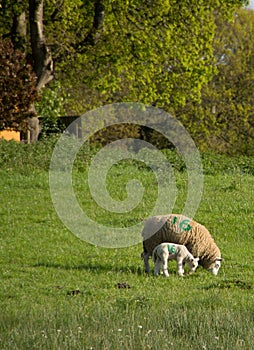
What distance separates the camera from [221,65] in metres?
41.7

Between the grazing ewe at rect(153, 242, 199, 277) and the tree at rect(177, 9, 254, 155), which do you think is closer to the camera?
the grazing ewe at rect(153, 242, 199, 277)

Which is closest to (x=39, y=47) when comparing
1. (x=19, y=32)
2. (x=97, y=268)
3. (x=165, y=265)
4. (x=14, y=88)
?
(x=19, y=32)

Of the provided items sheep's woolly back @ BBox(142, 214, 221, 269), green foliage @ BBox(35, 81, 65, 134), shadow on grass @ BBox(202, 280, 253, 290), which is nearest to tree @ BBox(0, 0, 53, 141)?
green foliage @ BBox(35, 81, 65, 134)

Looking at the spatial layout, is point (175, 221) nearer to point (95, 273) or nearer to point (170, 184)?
point (95, 273)

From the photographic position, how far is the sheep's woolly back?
11.4m

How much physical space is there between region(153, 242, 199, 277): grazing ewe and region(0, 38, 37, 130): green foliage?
44.6 ft

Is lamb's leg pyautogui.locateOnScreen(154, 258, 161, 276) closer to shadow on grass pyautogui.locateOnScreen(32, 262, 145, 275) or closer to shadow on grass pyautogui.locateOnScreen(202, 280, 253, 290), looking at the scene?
shadow on grass pyautogui.locateOnScreen(32, 262, 145, 275)

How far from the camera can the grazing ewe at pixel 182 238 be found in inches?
447

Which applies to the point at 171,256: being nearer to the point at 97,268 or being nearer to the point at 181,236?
the point at 181,236

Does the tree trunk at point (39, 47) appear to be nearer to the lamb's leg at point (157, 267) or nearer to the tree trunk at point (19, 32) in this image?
the tree trunk at point (19, 32)

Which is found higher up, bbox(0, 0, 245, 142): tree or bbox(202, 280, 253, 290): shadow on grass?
bbox(0, 0, 245, 142): tree

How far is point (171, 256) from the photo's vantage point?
1107 centimetres

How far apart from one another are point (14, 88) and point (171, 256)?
1413 centimetres

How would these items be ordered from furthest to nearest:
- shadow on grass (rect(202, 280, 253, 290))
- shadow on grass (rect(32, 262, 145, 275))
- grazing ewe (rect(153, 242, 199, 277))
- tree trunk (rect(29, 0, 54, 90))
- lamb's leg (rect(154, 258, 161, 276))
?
tree trunk (rect(29, 0, 54, 90)), shadow on grass (rect(32, 262, 145, 275)), lamb's leg (rect(154, 258, 161, 276)), grazing ewe (rect(153, 242, 199, 277)), shadow on grass (rect(202, 280, 253, 290))
